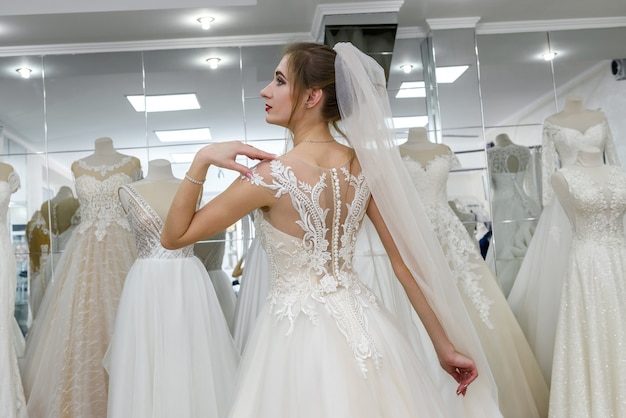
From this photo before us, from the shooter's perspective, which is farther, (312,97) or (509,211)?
(509,211)

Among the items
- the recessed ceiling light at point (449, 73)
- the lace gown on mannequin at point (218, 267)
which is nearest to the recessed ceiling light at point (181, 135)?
the lace gown on mannequin at point (218, 267)

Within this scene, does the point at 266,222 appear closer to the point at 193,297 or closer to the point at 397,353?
the point at 397,353

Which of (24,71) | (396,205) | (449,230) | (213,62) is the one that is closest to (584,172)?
(449,230)

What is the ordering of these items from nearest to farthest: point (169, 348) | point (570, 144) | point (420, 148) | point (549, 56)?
point (169, 348) < point (570, 144) < point (420, 148) < point (549, 56)

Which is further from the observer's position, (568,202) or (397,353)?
(568,202)

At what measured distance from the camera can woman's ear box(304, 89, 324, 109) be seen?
1857 mm

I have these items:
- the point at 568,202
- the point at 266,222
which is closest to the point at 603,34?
the point at 568,202

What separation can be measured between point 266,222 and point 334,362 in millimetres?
395

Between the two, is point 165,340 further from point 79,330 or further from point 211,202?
point 211,202

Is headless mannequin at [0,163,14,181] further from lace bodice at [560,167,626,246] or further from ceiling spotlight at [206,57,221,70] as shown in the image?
lace bodice at [560,167,626,246]

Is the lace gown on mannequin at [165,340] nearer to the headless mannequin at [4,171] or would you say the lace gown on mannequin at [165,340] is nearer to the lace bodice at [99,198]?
the lace bodice at [99,198]

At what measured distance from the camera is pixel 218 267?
4.75 meters

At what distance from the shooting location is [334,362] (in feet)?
5.36

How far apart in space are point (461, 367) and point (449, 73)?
3.39 meters
